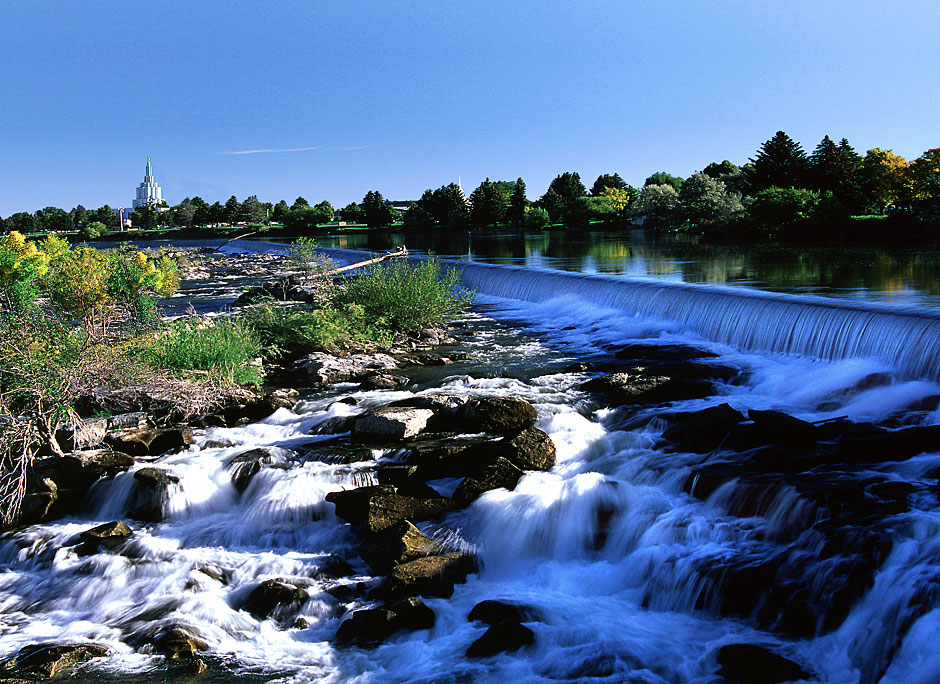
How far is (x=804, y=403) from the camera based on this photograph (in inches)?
525

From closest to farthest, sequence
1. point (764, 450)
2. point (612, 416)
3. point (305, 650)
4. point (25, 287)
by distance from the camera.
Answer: point (305, 650), point (764, 450), point (612, 416), point (25, 287)

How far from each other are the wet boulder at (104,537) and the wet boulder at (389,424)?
3.79 m

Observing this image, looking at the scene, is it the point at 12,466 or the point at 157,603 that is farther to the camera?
the point at 12,466

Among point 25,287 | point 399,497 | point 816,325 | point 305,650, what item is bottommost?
point 305,650

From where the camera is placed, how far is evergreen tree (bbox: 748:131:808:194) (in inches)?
2985

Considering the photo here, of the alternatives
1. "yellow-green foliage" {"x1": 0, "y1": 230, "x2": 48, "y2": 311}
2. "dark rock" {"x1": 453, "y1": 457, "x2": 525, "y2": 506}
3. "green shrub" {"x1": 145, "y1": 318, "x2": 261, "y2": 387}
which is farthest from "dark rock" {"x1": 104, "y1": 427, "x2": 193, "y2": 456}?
"dark rock" {"x1": 453, "y1": 457, "x2": 525, "y2": 506}

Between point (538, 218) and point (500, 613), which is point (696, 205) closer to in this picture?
point (538, 218)

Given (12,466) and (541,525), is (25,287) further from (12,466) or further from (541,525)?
(541,525)

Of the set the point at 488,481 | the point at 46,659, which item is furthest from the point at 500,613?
the point at 46,659

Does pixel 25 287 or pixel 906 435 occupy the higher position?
pixel 25 287

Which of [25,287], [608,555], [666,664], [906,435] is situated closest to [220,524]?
[608,555]

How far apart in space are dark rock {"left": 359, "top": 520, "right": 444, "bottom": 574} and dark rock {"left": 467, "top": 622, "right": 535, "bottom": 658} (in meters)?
1.46

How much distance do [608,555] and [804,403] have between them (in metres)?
6.58

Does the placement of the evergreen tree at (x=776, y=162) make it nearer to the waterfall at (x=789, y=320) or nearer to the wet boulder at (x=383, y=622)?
the waterfall at (x=789, y=320)
